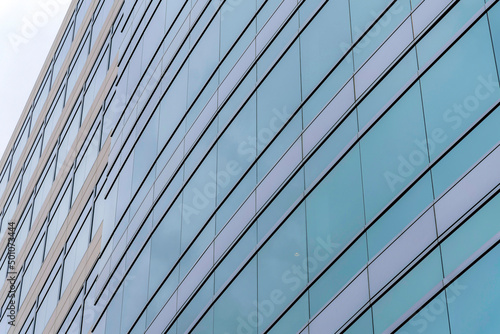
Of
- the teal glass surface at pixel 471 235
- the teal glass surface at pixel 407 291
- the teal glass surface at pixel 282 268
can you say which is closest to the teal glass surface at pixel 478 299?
the teal glass surface at pixel 471 235

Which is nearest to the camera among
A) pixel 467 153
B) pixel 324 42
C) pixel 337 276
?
pixel 467 153

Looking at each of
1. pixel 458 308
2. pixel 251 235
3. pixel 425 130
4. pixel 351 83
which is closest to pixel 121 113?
pixel 251 235

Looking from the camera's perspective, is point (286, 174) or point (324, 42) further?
point (324, 42)

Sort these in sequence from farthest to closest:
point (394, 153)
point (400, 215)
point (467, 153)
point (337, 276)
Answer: point (337, 276)
point (394, 153)
point (400, 215)
point (467, 153)

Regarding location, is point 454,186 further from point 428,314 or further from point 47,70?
point 47,70

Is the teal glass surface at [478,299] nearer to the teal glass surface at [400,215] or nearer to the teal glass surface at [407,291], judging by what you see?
the teal glass surface at [407,291]

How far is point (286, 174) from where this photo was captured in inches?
772

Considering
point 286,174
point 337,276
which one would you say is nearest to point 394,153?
point 337,276

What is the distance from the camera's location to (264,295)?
1892cm

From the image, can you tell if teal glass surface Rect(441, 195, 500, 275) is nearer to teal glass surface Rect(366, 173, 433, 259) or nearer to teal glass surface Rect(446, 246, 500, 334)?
teal glass surface Rect(446, 246, 500, 334)

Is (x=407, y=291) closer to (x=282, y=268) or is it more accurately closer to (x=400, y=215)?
(x=400, y=215)

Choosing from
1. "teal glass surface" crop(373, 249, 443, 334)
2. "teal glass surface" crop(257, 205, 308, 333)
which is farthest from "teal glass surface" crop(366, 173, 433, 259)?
"teal glass surface" crop(257, 205, 308, 333)

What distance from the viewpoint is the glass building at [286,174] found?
49.3ft

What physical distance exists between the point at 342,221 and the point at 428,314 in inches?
128
